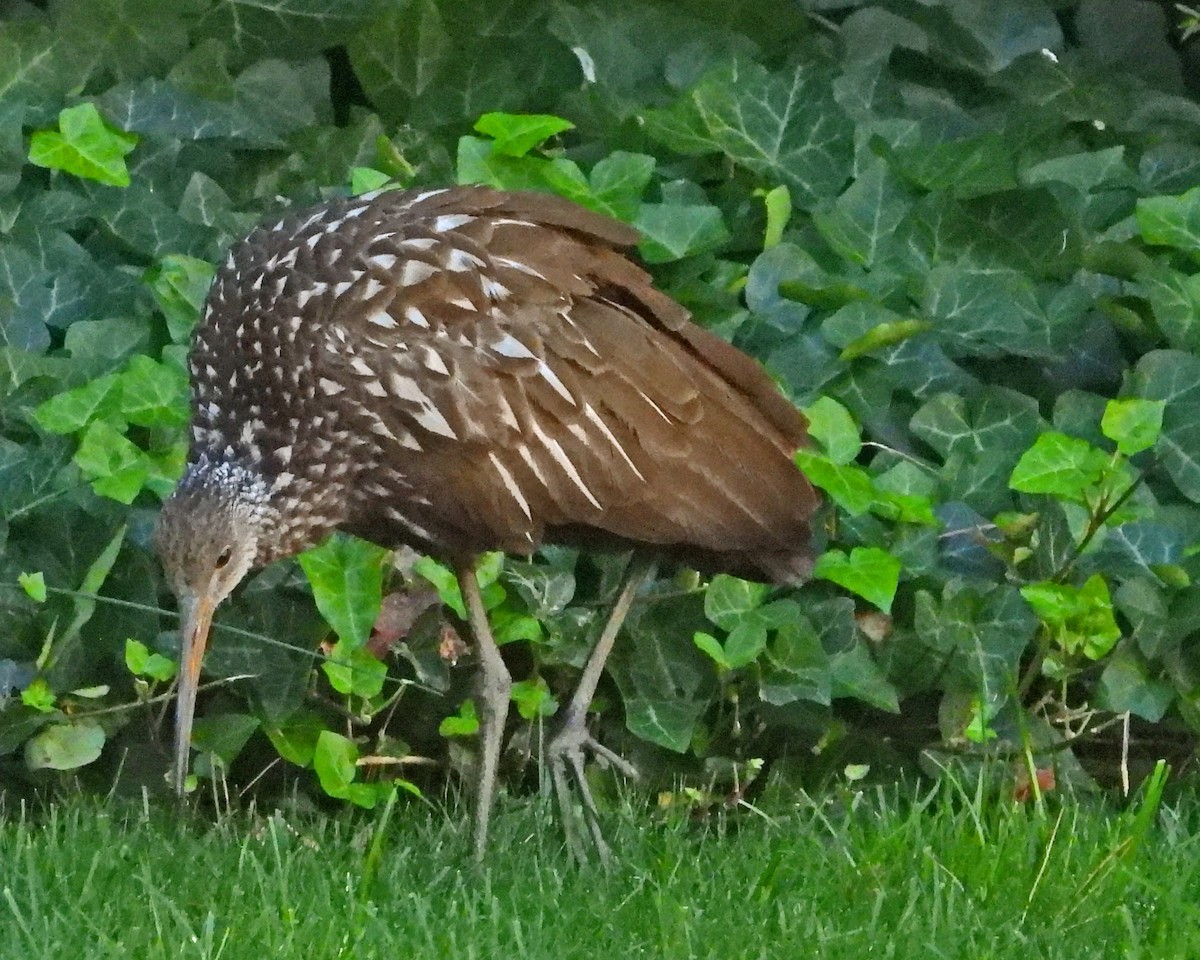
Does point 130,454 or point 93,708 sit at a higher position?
point 130,454

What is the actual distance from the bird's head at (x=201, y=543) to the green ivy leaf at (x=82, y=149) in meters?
1.10

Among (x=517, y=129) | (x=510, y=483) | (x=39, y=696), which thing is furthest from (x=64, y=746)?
(x=517, y=129)

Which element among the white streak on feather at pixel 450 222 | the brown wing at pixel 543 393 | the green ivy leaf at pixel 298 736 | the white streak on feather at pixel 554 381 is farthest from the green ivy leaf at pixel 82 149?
the white streak on feather at pixel 554 381

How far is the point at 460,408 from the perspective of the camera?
3.34 metres

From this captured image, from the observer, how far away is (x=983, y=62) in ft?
16.4

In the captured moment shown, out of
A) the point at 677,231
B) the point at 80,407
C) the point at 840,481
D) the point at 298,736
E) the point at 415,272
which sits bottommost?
the point at 298,736

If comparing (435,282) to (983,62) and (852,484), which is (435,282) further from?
(983,62)

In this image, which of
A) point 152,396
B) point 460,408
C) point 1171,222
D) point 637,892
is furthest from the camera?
point 1171,222

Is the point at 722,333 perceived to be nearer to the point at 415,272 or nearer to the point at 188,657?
the point at 415,272

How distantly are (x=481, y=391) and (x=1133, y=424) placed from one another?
53.3 inches

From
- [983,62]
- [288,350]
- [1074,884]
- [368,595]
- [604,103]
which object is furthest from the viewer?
[983,62]

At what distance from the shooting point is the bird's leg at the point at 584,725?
12.0 ft

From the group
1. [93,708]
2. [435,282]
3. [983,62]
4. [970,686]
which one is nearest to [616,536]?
[435,282]

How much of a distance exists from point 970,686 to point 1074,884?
1018mm
